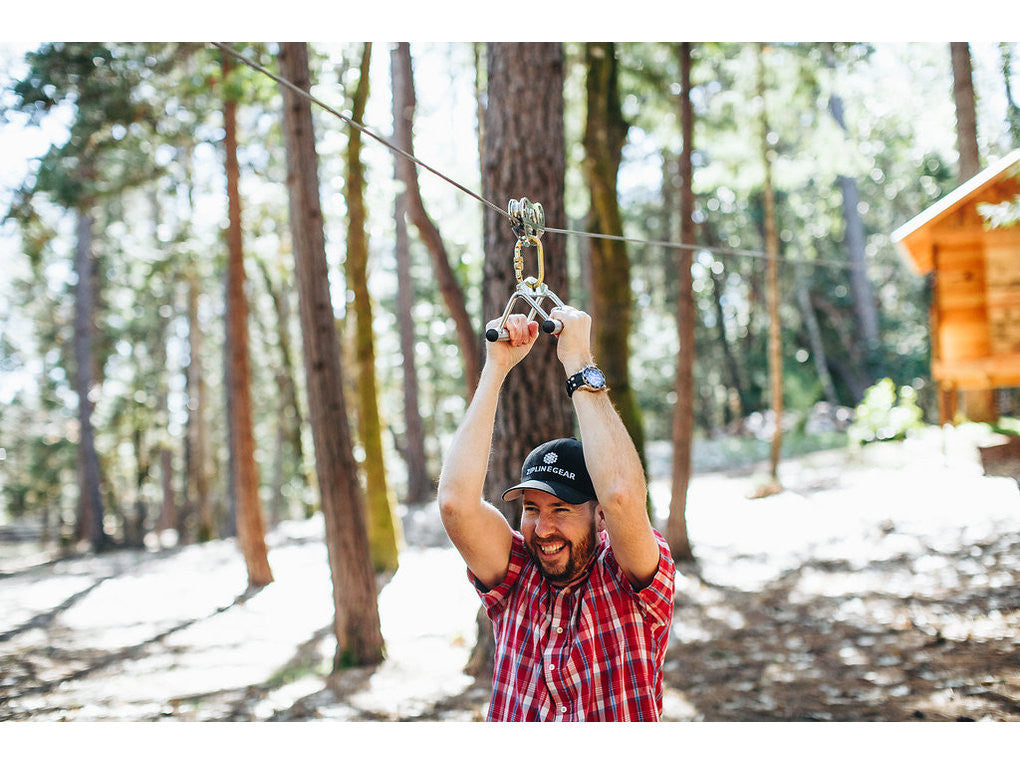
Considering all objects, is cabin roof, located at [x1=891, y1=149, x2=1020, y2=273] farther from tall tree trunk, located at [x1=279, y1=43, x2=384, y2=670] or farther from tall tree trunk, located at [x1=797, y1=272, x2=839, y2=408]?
tall tree trunk, located at [x1=797, y1=272, x2=839, y2=408]

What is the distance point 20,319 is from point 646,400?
51.9 feet

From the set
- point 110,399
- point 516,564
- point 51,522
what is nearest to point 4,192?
point 516,564

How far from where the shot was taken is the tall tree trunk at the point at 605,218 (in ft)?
21.6

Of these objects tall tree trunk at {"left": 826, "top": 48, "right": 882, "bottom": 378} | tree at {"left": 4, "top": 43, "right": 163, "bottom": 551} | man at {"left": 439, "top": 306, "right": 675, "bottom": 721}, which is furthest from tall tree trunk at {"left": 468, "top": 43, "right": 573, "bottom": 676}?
tall tree trunk at {"left": 826, "top": 48, "right": 882, "bottom": 378}

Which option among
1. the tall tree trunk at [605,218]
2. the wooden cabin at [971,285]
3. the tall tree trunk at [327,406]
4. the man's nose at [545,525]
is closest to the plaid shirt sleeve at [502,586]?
the man's nose at [545,525]

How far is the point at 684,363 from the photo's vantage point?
24.2 ft

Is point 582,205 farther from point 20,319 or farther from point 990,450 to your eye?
point 20,319

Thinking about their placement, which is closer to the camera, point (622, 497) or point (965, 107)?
point (622, 497)

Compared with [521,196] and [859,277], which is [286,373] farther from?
[521,196]

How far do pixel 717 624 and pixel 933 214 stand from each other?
3795mm

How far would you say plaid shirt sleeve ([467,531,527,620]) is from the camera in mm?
1817

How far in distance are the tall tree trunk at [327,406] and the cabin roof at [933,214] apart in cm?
463

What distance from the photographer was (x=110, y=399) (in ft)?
62.9

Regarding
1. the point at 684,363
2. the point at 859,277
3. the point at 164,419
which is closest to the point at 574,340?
the point at 684,363
